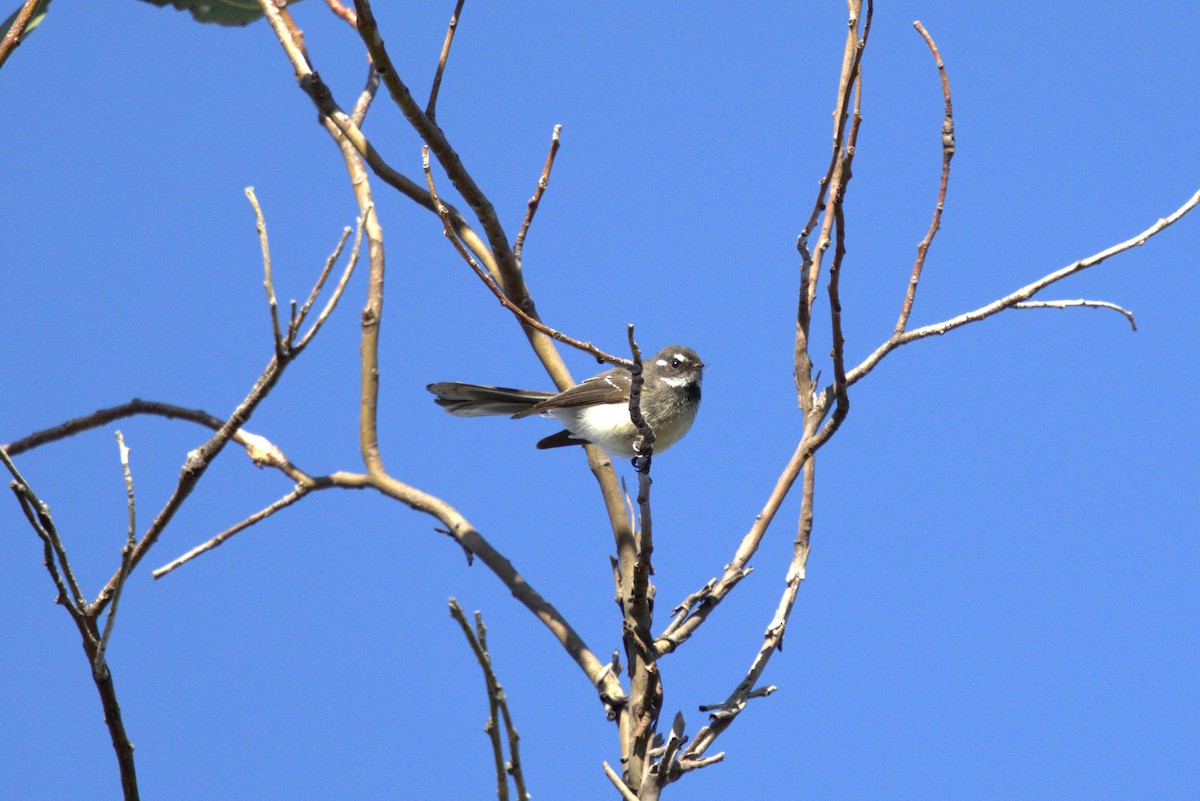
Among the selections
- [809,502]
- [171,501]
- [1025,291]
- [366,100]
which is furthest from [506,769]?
[366,100]

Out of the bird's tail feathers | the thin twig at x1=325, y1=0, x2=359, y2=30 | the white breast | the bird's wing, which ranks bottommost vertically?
the white breast

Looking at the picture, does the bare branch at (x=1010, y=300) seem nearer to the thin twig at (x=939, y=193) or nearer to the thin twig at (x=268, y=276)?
the thin twig at (x=939, y=193)

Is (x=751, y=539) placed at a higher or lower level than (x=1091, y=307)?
lower

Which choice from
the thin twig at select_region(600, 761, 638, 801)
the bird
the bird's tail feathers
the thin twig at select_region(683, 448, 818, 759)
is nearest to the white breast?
the bird

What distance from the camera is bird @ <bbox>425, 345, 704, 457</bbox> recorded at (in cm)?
579

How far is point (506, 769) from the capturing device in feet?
7.18

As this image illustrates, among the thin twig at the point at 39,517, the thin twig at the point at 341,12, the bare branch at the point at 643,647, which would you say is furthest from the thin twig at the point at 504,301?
the thin twig at the point at 341,12

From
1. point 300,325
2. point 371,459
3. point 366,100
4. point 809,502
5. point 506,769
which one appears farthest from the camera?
point 366,100

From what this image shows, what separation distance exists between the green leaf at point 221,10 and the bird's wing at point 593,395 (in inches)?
95.9

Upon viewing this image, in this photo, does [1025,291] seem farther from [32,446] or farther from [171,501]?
[32,446]

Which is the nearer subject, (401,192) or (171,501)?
(171,501)

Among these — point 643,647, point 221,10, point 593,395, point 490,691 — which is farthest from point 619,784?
point 221,10

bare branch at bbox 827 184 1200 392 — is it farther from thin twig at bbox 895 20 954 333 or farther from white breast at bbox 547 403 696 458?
white breast at bbox 547 403 696 458

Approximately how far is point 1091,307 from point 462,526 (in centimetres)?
242
